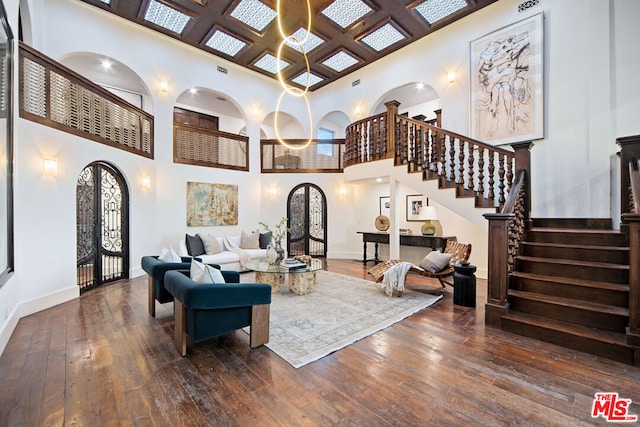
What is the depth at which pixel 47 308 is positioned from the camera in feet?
12.8

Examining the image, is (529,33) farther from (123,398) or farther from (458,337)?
(123,398)

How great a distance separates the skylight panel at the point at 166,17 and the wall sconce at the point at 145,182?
135 inches

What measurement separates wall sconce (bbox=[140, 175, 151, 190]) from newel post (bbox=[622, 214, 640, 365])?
752 cm

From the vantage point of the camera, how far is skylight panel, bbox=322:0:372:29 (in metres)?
5.40

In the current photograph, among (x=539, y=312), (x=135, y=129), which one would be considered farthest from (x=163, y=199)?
(x=539, y=312)

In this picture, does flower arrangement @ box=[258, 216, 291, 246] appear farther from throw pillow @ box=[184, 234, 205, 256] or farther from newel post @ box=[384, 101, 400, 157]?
newel post @ box=[384, 101, 400, 157]

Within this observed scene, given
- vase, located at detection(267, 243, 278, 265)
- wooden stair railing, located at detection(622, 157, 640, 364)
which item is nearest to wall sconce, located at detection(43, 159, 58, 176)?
vase, located at detection(267, 243, 278, 265)

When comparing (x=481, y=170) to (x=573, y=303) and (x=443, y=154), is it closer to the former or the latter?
(x=443, y=154)

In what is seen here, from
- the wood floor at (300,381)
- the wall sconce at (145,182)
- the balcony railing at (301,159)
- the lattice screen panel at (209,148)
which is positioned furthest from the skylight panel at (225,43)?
the wood floor at (300,381)

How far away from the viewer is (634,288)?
247cm

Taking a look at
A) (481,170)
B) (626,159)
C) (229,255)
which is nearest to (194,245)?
(229,255)

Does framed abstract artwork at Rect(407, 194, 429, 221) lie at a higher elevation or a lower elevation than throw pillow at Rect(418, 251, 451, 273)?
higher

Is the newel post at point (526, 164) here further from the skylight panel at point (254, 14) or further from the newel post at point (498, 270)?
the skylight panel at point (254, 14)

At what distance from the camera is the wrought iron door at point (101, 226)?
15.6 ft
